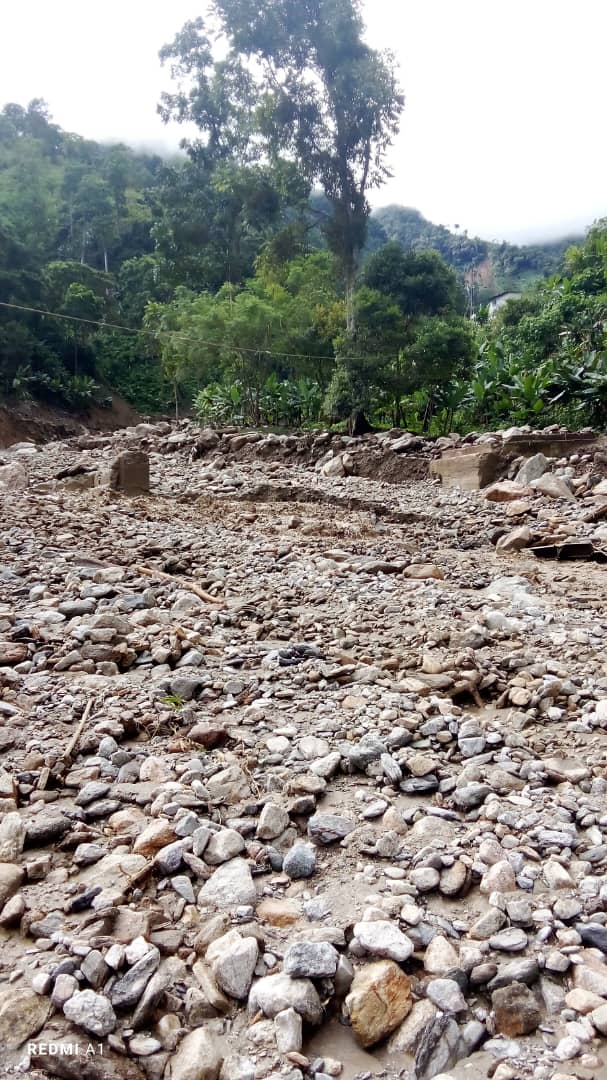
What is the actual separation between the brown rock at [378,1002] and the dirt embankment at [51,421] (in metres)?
21.0

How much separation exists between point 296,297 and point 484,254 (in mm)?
62569

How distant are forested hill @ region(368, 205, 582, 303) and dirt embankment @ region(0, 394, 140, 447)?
31.0m

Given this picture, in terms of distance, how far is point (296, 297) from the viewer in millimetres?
19125

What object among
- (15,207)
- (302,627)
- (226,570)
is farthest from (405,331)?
(15,207)

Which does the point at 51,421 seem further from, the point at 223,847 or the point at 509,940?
the point at 509,940

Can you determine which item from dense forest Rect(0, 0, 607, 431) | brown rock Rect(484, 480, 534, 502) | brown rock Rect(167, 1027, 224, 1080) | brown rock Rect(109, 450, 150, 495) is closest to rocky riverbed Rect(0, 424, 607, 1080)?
brown rock Rect(167, 1027, 224, 1080)

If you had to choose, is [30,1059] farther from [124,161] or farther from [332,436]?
[124,161]

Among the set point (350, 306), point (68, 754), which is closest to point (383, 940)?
point (68, 754)

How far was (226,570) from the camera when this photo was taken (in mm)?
5426

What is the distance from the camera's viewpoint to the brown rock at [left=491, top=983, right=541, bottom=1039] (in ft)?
4.44

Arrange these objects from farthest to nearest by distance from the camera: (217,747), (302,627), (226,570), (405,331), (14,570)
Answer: (405,331)
(226,570)
(14,570)
(302,627)
(217,747)

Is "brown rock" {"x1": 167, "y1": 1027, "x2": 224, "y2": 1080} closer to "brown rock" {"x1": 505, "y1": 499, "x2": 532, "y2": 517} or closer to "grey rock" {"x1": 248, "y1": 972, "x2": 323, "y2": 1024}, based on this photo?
"grey rock" {"x1": 248, "y1": 972, "x2": 323, "y2": 1024}

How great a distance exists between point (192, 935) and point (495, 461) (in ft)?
32.6

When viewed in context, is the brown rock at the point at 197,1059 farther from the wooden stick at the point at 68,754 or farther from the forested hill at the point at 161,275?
the forested hill at the point at 161,275
